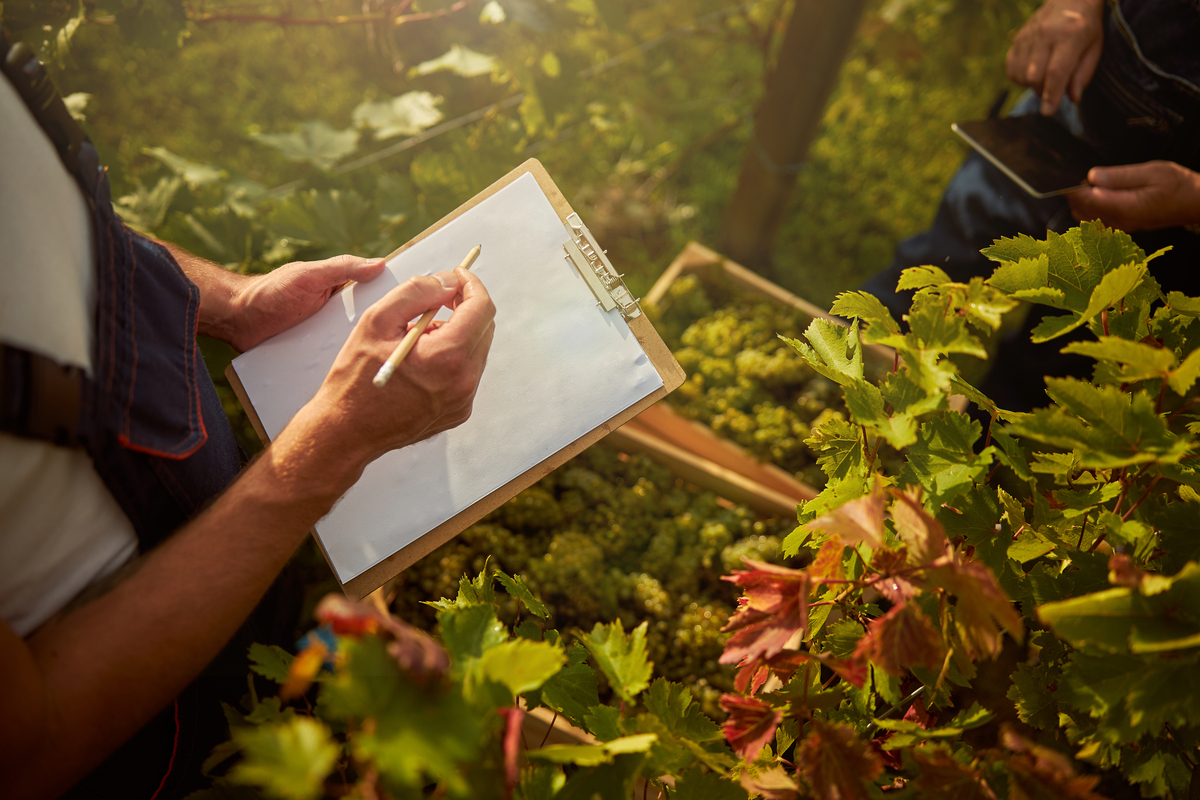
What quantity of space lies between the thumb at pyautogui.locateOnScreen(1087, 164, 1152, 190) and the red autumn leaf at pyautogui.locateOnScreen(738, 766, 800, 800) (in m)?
→ 1.49

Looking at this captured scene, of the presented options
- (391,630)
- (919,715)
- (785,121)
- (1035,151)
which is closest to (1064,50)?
(1035,151)

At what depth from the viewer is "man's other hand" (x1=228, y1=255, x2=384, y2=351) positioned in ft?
3.46

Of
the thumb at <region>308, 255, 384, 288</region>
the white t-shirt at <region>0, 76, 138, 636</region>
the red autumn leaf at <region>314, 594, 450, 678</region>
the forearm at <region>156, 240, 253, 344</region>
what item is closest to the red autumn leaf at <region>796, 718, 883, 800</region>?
the red autumn leaf at <region>314, 594, 450, 678</region>

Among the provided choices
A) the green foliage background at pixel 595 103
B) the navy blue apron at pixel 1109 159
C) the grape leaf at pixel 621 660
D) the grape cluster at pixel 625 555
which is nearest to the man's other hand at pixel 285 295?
the grape cluster at pixel 625 555

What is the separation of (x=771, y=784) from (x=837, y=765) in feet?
0.25

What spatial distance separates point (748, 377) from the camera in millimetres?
1693

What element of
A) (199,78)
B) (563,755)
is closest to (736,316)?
(563,755)

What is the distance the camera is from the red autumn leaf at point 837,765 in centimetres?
52

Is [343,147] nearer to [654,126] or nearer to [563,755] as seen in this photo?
[654,126]

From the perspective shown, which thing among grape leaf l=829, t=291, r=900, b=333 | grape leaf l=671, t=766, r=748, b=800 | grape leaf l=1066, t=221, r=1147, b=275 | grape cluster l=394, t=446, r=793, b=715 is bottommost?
grape cluster l=394, t=446, r=793, b=715

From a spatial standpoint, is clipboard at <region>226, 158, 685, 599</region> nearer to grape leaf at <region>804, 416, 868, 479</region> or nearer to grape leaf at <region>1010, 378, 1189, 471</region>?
grape leaf at <region>804, 416, 868, 479</region>

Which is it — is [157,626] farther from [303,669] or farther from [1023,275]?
[1023,275]

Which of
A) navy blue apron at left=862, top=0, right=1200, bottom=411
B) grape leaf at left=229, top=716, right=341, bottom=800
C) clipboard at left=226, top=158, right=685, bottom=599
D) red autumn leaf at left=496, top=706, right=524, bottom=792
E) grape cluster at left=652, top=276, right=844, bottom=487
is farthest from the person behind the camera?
grape cluster at left=652, top=276, right=844, bottom=487

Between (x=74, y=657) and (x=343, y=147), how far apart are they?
167cm
